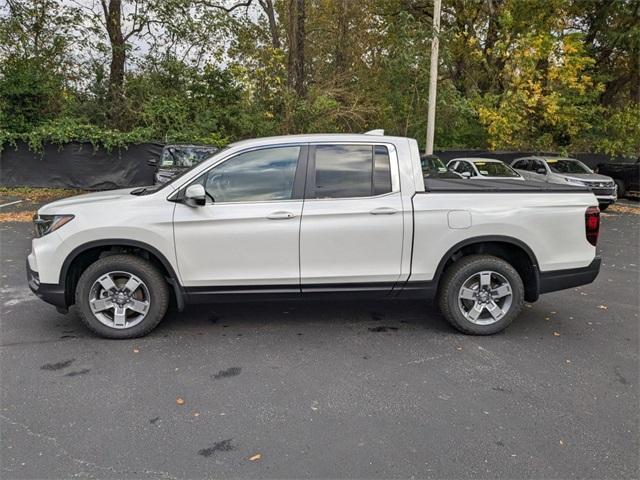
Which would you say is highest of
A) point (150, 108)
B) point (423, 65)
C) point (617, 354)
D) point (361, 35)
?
point (361, 35)

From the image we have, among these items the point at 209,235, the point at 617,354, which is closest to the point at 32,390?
the point at 209,235

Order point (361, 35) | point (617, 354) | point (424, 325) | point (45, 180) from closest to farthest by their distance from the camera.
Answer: point (617, 354) → point (424, 325) → point (45, 180) → point (361, 35)

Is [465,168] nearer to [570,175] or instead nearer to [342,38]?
[570,175]

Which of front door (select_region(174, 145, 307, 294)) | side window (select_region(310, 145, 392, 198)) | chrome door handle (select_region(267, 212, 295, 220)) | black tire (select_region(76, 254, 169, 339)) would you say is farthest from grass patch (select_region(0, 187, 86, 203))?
side window (select_region(310, 145, 392, 198))

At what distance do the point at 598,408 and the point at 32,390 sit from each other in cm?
389

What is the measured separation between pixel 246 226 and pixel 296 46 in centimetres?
1421

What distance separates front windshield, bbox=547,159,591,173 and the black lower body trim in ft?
40.9

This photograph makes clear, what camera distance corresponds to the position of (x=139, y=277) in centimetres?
426

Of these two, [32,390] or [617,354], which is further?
[617,354]

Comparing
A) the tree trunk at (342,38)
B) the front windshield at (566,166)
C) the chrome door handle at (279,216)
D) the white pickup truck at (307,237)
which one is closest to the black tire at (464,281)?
the white pickup truck at (307,237)

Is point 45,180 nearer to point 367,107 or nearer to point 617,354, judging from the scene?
point 367,107

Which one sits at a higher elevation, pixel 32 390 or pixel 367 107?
pixel 367 107

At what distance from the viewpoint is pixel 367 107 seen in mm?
18047

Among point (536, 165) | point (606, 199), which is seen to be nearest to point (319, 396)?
point (606, 199)
